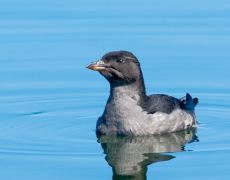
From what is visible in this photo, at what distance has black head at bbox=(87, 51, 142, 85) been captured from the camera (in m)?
21.0

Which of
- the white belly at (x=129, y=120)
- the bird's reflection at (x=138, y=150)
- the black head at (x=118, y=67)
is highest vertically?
the black head at (x=118, y=67)

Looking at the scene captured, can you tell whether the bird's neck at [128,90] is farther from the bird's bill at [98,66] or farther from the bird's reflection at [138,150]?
the bird's reflection at [138,150]

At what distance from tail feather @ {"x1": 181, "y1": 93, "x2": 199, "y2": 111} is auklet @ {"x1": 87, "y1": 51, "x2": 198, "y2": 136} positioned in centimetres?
71

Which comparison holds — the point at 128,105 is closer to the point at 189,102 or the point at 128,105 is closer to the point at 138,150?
the point at 138,150

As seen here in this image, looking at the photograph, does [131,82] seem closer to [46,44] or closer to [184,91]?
[184,91]

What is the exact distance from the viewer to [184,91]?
24.1m

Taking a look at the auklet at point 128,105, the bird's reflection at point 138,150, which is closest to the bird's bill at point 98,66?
the auklet at point 128,105

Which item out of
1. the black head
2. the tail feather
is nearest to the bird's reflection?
the tail feather

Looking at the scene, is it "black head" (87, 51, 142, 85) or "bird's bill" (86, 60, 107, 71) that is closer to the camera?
"bird's bill" (86, 60, 107, 71)

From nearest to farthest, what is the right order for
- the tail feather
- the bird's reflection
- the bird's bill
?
the bird's reflection
the bird's bill
the tail feather

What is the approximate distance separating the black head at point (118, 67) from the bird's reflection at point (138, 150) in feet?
3.40

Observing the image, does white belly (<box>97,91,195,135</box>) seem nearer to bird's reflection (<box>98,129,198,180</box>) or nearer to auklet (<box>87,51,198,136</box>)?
auklet (<box>87,51,198,136</box>)

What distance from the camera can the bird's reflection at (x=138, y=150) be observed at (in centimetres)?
1916

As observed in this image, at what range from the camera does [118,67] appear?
69.4ft
